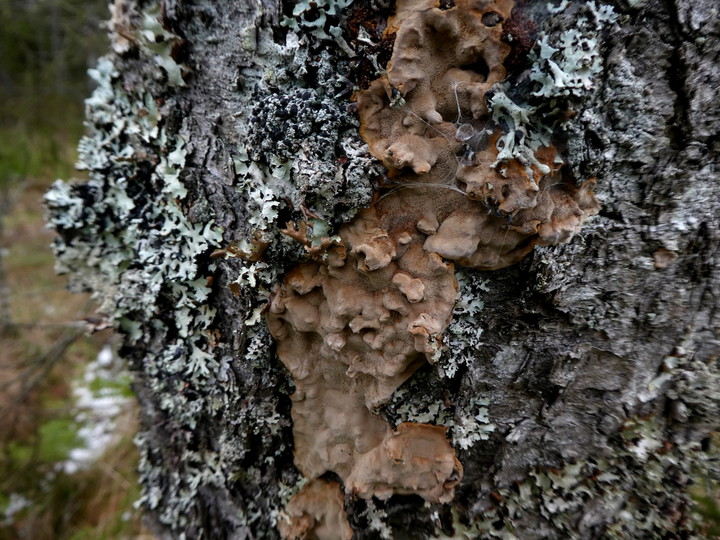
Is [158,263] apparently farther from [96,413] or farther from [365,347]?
[96,413]

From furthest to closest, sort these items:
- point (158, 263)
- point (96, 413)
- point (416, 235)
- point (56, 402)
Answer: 1. point (56, 402)
2. point (96, 413)
3. point (158, 263)
4. point (416, 235)

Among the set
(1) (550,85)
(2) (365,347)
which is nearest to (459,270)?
(2) (365,347)

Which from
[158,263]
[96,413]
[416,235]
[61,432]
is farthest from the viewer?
[96,413]

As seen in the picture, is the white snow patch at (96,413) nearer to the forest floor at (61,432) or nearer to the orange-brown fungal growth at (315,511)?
the forest floor at (61,432)

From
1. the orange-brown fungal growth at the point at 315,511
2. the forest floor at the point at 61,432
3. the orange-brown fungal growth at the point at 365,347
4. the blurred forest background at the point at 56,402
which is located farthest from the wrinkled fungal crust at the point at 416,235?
the forest floor at the point at 61,432

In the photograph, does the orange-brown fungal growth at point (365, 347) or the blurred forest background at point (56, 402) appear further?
the blurred forest background at point (56, 402)

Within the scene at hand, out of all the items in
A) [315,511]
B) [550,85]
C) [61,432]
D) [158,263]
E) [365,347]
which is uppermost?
[550,85]

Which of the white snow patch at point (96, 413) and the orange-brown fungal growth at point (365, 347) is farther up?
the orange-brown fungal growth at point (365, 347)
